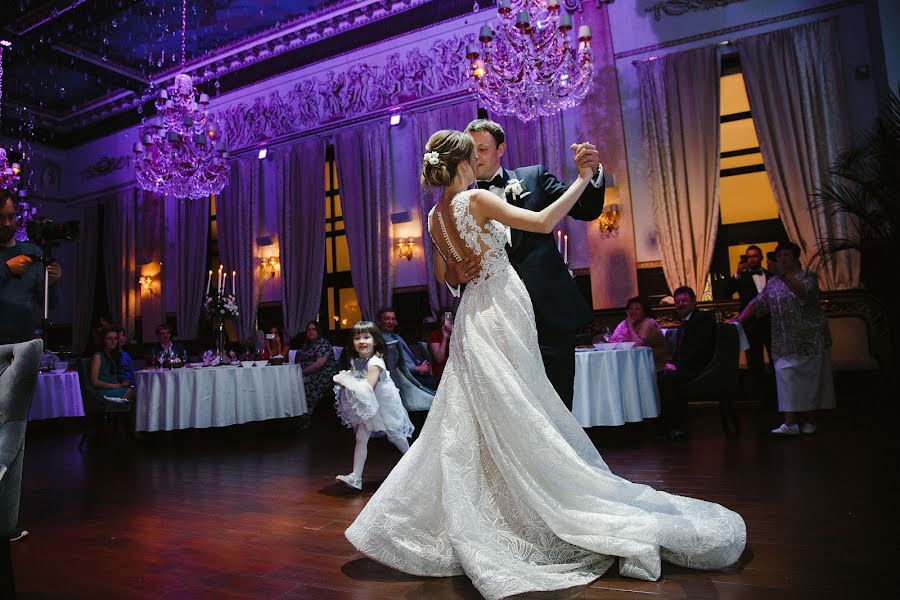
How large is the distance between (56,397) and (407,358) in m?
5.14

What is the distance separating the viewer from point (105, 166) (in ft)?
43.0

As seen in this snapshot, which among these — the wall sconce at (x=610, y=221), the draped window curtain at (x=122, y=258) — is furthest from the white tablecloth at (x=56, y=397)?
the wall sconce at (x=610, y=221)

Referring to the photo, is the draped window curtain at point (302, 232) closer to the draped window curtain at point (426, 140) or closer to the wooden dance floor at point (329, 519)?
the draped window curtain at point (426, 140)

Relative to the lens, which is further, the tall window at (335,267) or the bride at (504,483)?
the tall window at (335,267)

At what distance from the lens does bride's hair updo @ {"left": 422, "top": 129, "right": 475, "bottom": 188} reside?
2236 mm

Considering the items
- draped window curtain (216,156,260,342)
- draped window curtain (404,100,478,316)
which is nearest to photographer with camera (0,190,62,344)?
draped window curtain (404,100,478,316)

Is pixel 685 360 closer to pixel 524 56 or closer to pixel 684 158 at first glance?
pixel 524 56

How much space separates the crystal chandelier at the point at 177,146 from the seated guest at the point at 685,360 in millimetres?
5762

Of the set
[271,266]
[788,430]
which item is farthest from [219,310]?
[788,430]

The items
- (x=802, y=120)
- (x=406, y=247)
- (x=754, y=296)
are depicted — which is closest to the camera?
(x=754, y=296)

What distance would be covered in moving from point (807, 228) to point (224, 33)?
9567mm

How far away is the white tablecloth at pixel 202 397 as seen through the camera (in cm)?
588

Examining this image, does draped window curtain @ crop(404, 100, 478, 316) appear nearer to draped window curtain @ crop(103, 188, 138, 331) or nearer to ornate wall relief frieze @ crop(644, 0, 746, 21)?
ornate wall relief frieze @ crop(644, 0, 746, 21)

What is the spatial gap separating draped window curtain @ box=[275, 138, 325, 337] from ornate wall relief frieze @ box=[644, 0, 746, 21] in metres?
5.66
